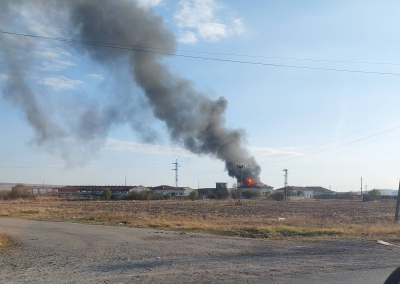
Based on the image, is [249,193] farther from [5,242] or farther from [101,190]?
[5,242]

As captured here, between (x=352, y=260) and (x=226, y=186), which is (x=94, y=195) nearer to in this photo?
(x=226, y=186)

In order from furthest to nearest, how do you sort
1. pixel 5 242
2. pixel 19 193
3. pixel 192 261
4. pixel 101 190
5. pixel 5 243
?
pixel 101 190 < pixel 19 193 < pixel 5 242 < pixel 5 243 < pixel 192 261

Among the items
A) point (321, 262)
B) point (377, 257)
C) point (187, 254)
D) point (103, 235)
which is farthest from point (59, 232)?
point (377, 257)

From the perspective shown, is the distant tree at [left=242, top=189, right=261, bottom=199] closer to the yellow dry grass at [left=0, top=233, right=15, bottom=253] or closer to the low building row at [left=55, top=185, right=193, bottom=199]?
the low building row at [left=55, top=185, right=193, bottom=199]

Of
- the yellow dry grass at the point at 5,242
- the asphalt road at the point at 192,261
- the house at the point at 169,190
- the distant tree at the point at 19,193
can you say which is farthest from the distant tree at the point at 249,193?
the yellow dry grass at the point at 5,242

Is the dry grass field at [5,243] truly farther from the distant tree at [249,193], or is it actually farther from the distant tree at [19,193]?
the distant tree at [249,193]

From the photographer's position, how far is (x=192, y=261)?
912 centimetres

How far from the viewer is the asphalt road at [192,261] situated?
24.2ft

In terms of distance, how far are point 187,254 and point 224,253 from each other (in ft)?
3.40

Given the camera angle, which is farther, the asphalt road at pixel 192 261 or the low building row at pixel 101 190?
the low building row at pixel 101 190

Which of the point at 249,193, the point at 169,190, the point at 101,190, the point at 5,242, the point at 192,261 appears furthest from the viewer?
the point at 169,190

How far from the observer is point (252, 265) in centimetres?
857

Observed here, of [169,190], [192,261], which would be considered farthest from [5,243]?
[169,190]

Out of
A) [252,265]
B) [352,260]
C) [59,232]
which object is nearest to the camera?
[252,265]
